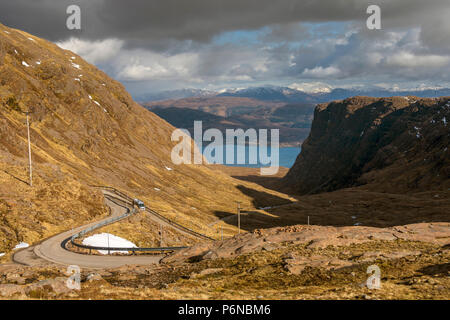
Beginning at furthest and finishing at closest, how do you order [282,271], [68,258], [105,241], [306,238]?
1. [105,241]
2. [68,258]
3. [306,238]
4. [282,271]

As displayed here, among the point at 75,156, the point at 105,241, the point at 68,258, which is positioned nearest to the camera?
the point at 68,258

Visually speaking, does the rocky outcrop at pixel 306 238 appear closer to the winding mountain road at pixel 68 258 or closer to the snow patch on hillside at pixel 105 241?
the winding mountain road at pixel 68 258

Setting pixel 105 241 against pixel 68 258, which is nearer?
pixel 68 258

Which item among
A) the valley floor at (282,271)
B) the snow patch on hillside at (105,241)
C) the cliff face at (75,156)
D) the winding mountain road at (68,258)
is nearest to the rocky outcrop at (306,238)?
the valley floor at (282,271)

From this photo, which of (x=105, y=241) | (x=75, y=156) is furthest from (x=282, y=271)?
(x=75, y=156)

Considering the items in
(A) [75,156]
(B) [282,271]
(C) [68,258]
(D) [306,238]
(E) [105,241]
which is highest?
(A) [75,156]

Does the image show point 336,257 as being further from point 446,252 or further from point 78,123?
point 78,123

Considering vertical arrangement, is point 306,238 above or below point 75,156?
below

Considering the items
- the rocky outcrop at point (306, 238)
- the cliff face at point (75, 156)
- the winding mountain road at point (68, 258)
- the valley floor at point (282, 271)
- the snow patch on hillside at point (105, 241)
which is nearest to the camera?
the valley floor at point (282, 271)

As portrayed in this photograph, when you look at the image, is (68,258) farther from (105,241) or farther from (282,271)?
(282,271)

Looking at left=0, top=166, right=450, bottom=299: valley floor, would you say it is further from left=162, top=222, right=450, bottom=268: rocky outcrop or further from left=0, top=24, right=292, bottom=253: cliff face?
left=0, top=24, right=292, bottom=253: cliff face

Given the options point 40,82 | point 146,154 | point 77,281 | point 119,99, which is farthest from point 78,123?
point 77,281
